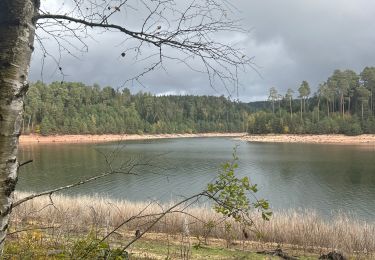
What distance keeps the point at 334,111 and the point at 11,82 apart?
131 metres

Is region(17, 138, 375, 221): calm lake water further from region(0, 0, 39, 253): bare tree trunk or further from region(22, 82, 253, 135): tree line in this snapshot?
region(22, 82, 253, 135): tree line

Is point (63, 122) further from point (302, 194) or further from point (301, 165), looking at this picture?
point (302, 194)

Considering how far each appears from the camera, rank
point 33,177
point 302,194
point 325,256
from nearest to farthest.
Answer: point 325,256 < point 302,194 < point 33,177

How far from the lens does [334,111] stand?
12338 cm

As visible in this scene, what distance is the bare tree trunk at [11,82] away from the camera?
69.4 inches

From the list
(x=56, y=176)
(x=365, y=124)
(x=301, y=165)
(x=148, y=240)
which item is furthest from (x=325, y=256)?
(x=365, y=124)

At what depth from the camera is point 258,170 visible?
40562 millimetres

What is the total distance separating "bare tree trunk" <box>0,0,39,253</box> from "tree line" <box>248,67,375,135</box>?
331 feet

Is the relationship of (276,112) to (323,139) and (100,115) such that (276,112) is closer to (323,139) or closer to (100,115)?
(323,139)

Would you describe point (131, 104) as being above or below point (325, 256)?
above

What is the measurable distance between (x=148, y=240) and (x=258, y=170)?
2983 cm

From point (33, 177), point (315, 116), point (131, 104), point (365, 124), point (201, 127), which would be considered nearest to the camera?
point (33, 177)

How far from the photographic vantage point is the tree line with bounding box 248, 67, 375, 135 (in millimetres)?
99188

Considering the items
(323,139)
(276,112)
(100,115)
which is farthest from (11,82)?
(100,115)
